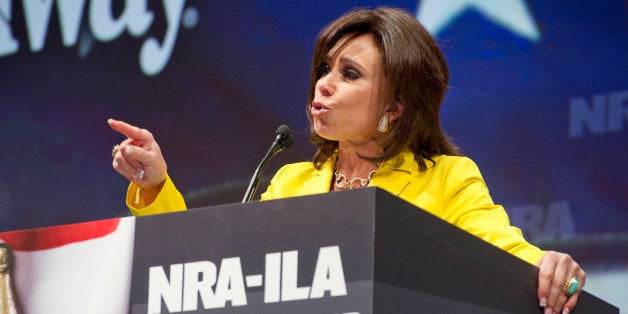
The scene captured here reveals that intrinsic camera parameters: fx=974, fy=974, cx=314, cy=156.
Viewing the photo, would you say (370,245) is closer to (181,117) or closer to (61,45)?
(181,117)

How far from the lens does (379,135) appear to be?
226cm

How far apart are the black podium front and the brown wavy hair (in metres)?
0.81

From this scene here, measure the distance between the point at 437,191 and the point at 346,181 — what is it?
26cm

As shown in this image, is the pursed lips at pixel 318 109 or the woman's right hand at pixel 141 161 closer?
the woman's right hand at pixel 141 161

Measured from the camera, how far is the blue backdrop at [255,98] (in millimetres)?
2904

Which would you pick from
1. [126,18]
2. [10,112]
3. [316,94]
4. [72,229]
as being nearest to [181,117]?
[126,18]

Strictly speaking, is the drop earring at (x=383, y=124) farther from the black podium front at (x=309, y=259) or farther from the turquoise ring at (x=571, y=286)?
the black podium front at (x=309, y=259)

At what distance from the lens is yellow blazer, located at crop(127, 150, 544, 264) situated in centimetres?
198

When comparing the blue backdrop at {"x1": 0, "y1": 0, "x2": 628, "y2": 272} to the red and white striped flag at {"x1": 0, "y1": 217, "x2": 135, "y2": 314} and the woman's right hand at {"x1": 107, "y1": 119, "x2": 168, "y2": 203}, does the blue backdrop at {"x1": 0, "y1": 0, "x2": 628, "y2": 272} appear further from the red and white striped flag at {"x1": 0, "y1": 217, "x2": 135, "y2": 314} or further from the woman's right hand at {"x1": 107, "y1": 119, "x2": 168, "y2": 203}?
the red and white striped flag at {"x1": 0, "y1": 217, "x2": 135, "y2": 314}

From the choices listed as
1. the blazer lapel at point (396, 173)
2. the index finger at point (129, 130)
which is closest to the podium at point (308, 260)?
the index finger at point (129, 130)

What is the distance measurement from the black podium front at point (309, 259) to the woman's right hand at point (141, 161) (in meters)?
0.59

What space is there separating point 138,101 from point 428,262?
2725 millimetres

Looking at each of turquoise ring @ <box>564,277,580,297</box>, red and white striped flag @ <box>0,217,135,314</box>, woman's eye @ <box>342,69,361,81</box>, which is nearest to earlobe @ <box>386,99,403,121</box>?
woman's eye @ <box>342,69,361,81</box>

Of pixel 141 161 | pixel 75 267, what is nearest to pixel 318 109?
pixel 141 161
